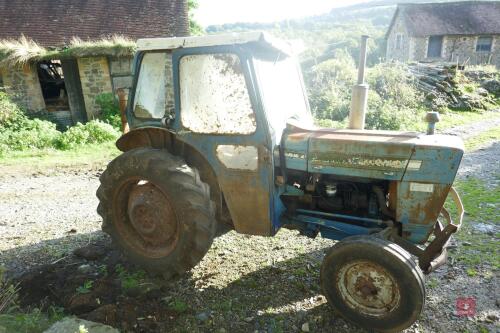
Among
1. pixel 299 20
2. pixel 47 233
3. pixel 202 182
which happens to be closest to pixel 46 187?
pixel 47 233

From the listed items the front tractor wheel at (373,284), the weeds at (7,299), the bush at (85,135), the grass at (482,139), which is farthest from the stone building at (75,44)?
the front tractor wheel at (373,284)

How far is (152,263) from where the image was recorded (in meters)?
3.24

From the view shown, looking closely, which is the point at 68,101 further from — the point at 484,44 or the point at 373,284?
the point at 484,44

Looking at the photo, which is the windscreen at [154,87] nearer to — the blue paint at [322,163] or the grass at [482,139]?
the blue paint at [322,163]

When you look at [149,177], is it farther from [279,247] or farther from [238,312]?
[279,247]

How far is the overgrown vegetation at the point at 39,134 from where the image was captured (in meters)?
8.53

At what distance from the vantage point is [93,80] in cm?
1162

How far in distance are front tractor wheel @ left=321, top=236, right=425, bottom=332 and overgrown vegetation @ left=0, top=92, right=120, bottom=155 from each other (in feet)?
24.8

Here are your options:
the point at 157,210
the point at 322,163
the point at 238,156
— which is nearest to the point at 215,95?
the point at 238,156

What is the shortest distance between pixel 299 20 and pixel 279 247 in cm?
6540

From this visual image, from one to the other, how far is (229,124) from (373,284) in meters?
1.64

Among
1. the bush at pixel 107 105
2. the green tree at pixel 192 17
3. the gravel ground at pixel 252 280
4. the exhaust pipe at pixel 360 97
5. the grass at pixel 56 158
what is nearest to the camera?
the gravel ground at pixel 252 280

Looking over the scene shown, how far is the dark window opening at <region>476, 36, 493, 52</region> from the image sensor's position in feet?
79.0

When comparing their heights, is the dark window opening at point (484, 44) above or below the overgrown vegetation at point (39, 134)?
above
